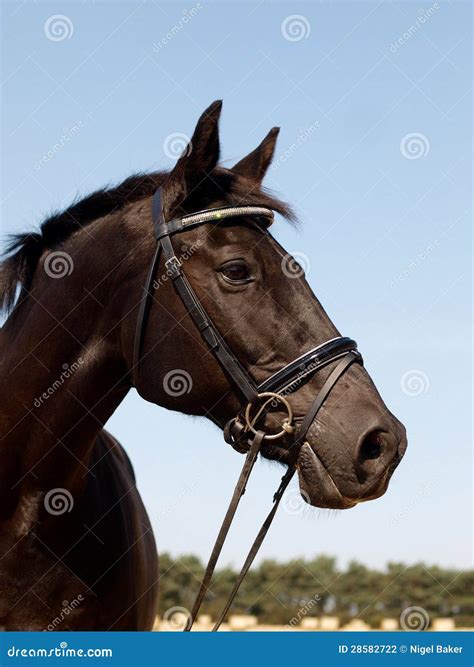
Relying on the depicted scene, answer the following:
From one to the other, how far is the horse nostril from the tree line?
27.2 metres

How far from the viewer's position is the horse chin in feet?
13.7

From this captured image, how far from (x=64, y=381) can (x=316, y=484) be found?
1.75m

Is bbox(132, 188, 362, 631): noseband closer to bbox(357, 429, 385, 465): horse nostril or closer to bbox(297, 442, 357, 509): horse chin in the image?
bbox(297, 442, 357, 509): horse chin

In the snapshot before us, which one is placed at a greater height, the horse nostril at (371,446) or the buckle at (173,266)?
the horse nostril at (371,446)

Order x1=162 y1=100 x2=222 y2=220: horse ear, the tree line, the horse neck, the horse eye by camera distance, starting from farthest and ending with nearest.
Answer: the tree line → the horse neck → x1=162 y1=100 x2=222 y2=220: horse ear → the horse eye

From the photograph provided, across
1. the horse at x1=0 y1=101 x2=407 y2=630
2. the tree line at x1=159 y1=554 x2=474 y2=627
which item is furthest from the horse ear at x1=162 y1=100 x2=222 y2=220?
the tree line at x1=159 y1=554 x2=474 y2=627

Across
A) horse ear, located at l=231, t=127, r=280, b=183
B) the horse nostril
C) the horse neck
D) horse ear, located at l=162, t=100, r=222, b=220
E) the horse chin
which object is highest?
horse ear, located at l=231, t=127, r=280, b=183

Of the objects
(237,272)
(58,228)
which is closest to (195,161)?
(237,272)

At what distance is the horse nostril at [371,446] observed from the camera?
4.10 metres

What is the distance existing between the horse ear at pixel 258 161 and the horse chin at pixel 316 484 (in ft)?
6.66

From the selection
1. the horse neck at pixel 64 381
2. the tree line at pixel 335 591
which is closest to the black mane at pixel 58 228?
the horse neck at pixel 64 381

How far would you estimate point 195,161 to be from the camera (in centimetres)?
488
